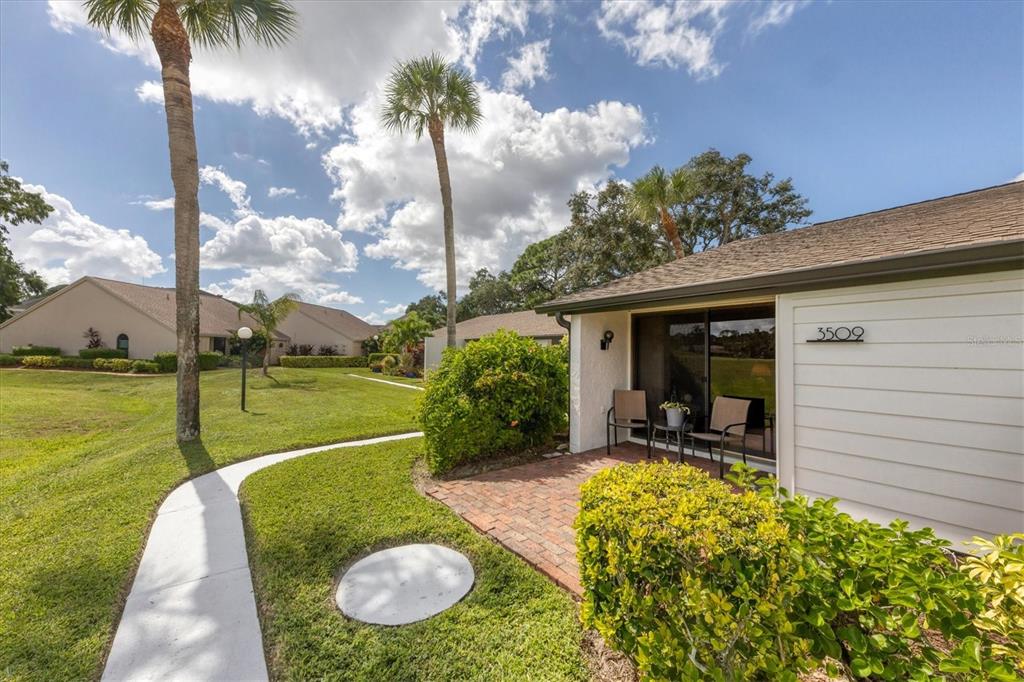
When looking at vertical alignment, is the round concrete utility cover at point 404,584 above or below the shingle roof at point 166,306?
below

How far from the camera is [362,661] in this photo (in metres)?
2.32

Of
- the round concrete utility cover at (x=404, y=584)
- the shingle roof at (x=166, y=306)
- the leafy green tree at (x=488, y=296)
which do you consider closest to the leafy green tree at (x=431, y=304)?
the leafy green tree at (x=488, y=296)

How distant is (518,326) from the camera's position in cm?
2159

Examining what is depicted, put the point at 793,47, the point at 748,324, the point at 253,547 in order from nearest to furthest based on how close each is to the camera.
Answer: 1. the point at 253,547
2. the point at 748,324
3. the point at 793,47

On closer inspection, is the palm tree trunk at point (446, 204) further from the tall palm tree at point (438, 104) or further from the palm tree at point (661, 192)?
the palm tree at point (661, 192)

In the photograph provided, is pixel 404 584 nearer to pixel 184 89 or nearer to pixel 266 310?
pixel 184 89

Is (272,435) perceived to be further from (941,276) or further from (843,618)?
(941,276)

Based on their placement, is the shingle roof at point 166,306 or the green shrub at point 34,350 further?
the shingle roof at point 166,306

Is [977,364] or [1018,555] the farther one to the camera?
[977,364]

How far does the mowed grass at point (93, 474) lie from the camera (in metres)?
2.63

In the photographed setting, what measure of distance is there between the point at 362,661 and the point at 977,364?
5.09 meters

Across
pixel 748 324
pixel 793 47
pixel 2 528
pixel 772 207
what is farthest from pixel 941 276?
pixel 772 207

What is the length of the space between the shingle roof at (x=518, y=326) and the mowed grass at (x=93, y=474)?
319 inches

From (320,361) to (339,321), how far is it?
375 inches
